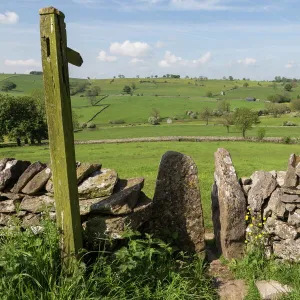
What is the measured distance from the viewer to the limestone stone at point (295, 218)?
761cm

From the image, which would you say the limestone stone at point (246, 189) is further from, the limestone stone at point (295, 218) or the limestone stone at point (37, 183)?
the limestone stone at point (37, 183)

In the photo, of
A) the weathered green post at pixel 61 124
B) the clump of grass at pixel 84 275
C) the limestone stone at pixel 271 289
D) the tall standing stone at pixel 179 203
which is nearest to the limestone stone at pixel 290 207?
the limestone stone at pixel 271 289

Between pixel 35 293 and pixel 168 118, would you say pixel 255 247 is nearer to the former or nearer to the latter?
pixel 35 293

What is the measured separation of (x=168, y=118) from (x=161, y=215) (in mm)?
84137

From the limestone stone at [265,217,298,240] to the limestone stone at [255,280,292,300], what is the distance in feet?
3.71

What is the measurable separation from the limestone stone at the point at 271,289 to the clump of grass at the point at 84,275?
2.89 feet

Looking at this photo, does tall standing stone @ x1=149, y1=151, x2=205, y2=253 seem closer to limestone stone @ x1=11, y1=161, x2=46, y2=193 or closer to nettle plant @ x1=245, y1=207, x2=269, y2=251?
nettle plant @ x1=245, y1=207, x2=269, y2=251

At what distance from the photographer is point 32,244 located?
568 centimetres

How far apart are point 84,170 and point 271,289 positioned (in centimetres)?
423

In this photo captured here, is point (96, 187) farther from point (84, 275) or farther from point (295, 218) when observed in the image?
point (295, 218)

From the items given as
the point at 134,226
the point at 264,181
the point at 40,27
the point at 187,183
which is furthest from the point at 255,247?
the point at 40,27

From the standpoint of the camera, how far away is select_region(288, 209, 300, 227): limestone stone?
25.0 feet

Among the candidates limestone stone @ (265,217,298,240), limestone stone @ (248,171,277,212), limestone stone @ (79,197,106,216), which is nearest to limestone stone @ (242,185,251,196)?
limestone stone @ (248,171,277,212)

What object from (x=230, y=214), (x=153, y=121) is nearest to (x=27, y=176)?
(x=230, y=214)
